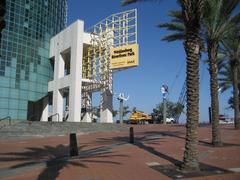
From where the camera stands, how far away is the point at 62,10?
198 ft

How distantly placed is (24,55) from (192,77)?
133 ft

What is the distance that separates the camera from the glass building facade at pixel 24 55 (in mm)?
47312

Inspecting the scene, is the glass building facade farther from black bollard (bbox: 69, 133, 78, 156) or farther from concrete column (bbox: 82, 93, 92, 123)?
black bollard (bbox: 69, 133, 78, 156)

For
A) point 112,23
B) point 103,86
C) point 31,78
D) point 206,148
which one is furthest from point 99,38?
point 206,148

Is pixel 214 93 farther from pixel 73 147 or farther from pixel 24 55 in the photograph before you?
pixel 24 55

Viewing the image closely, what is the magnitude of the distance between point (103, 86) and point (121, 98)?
3035 millimetres

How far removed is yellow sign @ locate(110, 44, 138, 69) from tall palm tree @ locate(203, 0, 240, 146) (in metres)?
25.1

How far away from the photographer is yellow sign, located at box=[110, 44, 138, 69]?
45.7 meters

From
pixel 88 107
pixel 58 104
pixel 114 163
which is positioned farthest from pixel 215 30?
pixel 58 104

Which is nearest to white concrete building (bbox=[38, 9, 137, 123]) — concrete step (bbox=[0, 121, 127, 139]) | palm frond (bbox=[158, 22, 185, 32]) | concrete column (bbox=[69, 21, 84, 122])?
concrete column (bbox=[69, 21, 84, 122])

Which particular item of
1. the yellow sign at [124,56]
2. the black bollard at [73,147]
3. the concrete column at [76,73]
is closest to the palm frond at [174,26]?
the black bollard at [73,147]

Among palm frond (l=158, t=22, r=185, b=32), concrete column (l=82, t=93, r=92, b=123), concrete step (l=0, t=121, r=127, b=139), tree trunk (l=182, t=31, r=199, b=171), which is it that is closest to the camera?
tree trunk (l=182, t=31, r=199, b=171)

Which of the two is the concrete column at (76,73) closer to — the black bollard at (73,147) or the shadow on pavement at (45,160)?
the shadow on pavement at (45,160)

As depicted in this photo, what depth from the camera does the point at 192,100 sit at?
12625mm
